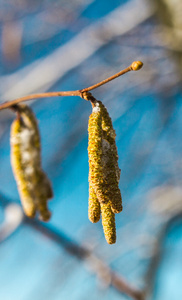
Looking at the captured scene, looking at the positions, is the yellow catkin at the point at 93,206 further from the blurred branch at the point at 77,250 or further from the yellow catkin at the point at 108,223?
the blurred branch at the point at 77,250

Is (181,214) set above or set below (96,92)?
below

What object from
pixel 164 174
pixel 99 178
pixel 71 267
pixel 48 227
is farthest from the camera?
pixel 164 174

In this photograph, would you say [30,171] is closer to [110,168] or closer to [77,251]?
[110,168]

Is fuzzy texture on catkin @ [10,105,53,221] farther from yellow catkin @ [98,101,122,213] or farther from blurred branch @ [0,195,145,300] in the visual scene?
blurred branch @ [0,195,145,300]

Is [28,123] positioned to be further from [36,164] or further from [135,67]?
[135,67]

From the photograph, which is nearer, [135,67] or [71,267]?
[135,67]

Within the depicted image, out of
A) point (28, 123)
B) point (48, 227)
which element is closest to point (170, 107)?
point (48, 227)

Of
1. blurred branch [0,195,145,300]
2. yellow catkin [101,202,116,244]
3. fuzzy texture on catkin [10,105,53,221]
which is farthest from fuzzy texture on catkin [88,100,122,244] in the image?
blurred branch [0,195,145,300]
